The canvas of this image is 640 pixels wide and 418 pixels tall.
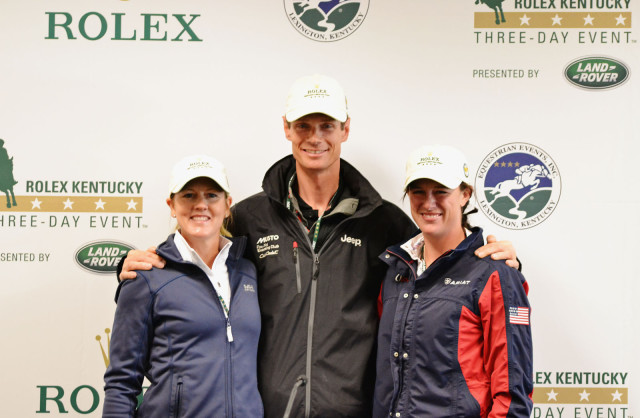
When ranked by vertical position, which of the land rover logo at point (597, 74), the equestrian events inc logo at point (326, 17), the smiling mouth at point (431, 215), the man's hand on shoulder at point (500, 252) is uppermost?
the equestrian events inc logo at point (326, 17)

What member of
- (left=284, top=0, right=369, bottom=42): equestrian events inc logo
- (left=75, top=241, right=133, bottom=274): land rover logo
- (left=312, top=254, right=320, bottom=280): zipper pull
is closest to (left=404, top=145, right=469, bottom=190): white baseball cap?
(left=312, top=254, right=320, bottom=280): zipper pull

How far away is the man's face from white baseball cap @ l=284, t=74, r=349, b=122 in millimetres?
31

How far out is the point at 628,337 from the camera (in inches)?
93.8

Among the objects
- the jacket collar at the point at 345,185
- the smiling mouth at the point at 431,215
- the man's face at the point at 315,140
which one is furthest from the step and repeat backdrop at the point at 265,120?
the smiling mouth at the point at 431,215

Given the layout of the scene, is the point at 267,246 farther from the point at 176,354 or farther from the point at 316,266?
the point at 176,354

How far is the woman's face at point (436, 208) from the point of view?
1791 mm

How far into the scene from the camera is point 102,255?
2436 millimetres

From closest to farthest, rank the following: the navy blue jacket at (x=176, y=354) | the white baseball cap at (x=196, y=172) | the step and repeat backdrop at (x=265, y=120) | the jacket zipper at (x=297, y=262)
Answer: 1. the navy blue jacket at (x=176, y=354)
2. the white baseball cap at (x=196, y=172)
3. the jacket zipper at (x=297, y=262)
4. the step and repeat backdrop at (x=265, y=120)

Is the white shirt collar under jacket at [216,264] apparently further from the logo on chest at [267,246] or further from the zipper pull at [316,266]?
the zipper pull at [316,266]

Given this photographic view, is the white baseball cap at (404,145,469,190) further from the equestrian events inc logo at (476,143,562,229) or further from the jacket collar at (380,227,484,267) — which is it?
the equestrian events inc logo at (476,143,562,229)

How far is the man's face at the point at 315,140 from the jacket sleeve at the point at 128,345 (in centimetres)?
62

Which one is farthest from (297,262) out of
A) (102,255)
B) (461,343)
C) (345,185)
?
(102,255)

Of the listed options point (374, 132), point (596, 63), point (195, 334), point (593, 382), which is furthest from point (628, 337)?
point (195, 334)

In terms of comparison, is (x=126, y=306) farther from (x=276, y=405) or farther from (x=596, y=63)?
(x=596, y=63)
